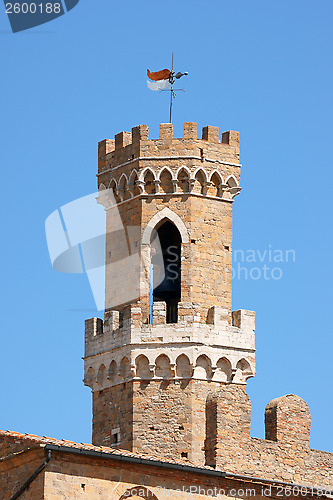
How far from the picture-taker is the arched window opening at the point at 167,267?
46.8 meters

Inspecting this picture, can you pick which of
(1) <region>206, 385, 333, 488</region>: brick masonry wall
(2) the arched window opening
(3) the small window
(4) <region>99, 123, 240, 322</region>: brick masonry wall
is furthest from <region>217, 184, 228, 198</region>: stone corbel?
(3) the small window

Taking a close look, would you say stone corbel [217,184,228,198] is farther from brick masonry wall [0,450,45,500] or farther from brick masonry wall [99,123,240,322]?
brick masonry wall [0,450,45,500]

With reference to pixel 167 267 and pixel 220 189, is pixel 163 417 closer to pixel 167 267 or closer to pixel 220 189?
pixel 167 267

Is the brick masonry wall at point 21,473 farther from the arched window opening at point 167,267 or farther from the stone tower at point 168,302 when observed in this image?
the arched window opening at point 167,267

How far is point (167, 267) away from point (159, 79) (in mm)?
5751

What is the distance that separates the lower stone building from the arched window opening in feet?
0.09

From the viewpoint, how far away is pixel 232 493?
134 feet

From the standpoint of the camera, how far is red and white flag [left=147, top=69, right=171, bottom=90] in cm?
4866

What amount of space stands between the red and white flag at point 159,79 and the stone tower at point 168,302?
180 centimetres

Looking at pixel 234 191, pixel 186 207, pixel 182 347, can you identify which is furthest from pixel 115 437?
pixel 234 191

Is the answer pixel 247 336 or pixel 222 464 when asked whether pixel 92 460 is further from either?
pixel 247 336

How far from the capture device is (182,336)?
45219mm

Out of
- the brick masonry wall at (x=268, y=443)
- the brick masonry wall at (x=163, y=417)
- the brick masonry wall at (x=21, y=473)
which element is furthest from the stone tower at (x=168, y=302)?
the brick masonry wall at (x=21, y=473)

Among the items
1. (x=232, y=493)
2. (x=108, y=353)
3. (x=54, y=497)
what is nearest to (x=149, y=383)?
→ (x=108, y=353)
